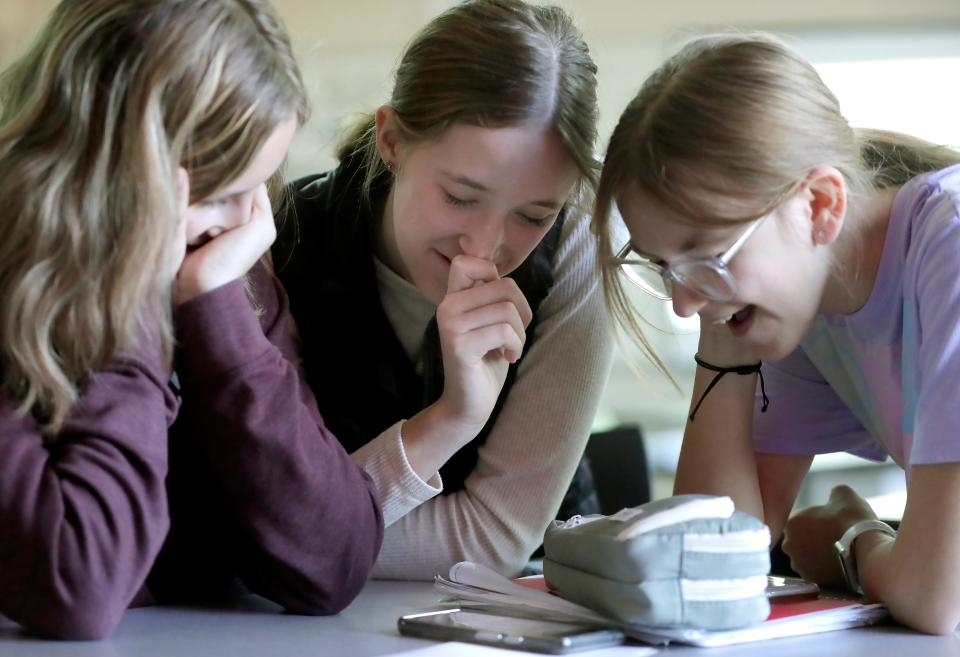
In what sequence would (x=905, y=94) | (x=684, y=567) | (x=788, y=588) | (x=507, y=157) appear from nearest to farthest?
(x=684, y=567)
(x=788, y=588)
(x=507, y=157)
(x=905, y=94)

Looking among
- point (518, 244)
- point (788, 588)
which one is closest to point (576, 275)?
point (518, 244)

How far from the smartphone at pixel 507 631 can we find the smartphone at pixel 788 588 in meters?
0.23

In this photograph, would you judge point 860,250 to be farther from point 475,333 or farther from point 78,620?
point 78,620

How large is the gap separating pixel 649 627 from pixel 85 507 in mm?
490

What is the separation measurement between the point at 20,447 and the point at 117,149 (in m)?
0.28

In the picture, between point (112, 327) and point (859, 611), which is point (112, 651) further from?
point (859, 611)

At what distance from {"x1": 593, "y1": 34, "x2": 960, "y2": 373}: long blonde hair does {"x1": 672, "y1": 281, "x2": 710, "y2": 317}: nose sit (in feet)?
0.28

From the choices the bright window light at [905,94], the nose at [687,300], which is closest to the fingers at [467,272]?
the nose at [687,300]

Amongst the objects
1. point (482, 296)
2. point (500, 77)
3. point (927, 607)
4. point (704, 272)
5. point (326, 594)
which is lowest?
point (326, 594)

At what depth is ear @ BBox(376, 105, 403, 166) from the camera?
4.73 ft

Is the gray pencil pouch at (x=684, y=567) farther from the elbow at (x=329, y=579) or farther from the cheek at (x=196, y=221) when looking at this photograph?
the cheek at (x=196, y=221)

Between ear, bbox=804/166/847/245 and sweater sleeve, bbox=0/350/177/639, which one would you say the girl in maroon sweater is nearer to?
sweater sleeve, bbox=0/350/177/639

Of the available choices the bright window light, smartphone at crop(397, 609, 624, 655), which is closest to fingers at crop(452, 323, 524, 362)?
smartphone at crop(397, 609, 624, 655)

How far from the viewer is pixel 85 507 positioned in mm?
994
